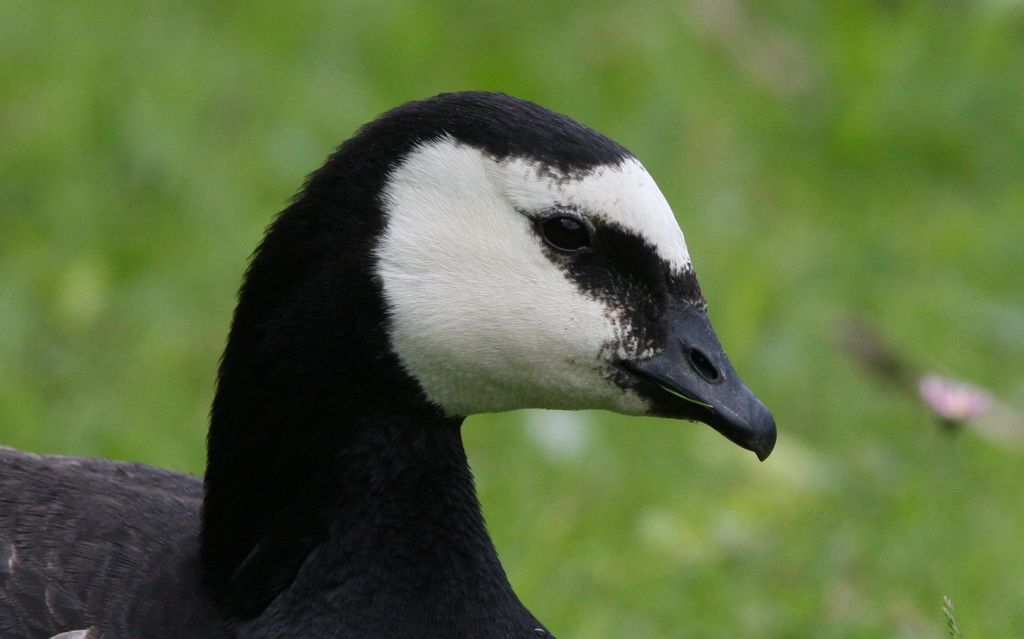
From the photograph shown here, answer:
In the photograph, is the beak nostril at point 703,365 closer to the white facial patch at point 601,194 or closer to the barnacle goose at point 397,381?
the barnacle goose at point 397,381

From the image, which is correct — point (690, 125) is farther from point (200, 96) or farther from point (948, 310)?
point (200, 96)

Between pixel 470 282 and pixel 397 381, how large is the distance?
0.80 feet

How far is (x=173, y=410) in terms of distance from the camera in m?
5.55

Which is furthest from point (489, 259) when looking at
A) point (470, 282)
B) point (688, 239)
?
point (688, 239)

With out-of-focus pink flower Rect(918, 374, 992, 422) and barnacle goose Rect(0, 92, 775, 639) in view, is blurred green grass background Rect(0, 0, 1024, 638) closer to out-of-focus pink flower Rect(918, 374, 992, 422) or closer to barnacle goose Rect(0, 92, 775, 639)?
out-of-focus pink flower Rect(918, 374, 992, 422)

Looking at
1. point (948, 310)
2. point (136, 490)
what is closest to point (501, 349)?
point (136, 490)

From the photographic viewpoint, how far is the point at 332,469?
3184 mm

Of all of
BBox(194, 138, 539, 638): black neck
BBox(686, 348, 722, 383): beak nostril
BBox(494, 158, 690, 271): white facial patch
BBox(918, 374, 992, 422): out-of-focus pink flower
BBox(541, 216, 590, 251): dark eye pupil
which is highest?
BBox(918, 374, 992, 422): out-of-focus pink flower

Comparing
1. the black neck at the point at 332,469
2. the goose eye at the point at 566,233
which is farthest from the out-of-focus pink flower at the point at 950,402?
the goose eye at the point at 566,233

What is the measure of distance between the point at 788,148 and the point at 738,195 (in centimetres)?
53

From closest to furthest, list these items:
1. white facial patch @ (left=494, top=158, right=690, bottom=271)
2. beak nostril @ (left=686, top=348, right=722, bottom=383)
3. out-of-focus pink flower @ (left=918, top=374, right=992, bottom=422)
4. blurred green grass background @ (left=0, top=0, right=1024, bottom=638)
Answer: white facial patch @ (left=494, top=158, right=690, bottom=271) → beak nostril @ (left=686, top=348, right=722, bottom=383) → out-of-focus pink flower @ (left=918, top=374, right=992, bottom=422) → blurred green grass background @ (left=0, top=0, right=1024, bottom=638)

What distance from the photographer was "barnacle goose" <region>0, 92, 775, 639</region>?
3.00 meters

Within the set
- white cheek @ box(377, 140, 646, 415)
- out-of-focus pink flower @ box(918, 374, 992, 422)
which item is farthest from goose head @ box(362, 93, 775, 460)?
out-of-focus pink flower @ box(918, 374, 992, 422)

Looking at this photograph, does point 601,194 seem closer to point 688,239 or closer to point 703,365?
point 703,365
